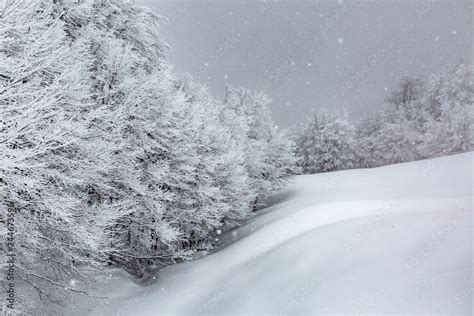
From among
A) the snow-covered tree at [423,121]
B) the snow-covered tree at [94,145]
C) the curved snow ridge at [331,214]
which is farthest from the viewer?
the snow-covered tree at [423,121]

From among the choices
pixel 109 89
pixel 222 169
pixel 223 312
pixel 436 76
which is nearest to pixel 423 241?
pixel 223 312

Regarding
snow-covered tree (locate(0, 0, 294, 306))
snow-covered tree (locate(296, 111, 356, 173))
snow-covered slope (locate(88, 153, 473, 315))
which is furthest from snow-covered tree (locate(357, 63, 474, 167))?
snow-covered tree (locate(0, 0, 294, 306))

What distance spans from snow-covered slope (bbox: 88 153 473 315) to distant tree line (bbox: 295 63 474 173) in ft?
74.4

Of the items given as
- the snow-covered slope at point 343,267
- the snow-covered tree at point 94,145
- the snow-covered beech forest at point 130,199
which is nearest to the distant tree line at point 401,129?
the snow-covered beech forest at point 130,199

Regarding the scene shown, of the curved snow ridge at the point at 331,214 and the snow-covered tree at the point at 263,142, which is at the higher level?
the snow-covered tree at the point at 263,142

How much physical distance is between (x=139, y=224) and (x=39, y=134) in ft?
21.9

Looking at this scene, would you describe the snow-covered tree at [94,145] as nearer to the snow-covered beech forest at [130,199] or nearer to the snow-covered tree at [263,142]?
the snow-covered beech forest at [130,199]

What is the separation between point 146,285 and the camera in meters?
12.5

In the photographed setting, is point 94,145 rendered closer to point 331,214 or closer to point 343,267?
point 343,267

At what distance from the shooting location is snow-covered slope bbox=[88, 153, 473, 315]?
7621mm

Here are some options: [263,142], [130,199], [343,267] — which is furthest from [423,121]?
[130,199]

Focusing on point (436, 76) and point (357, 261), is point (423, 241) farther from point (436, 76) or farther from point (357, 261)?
point (436, 76)

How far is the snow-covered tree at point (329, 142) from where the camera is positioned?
4828 cm

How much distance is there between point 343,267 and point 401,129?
40095 mm
